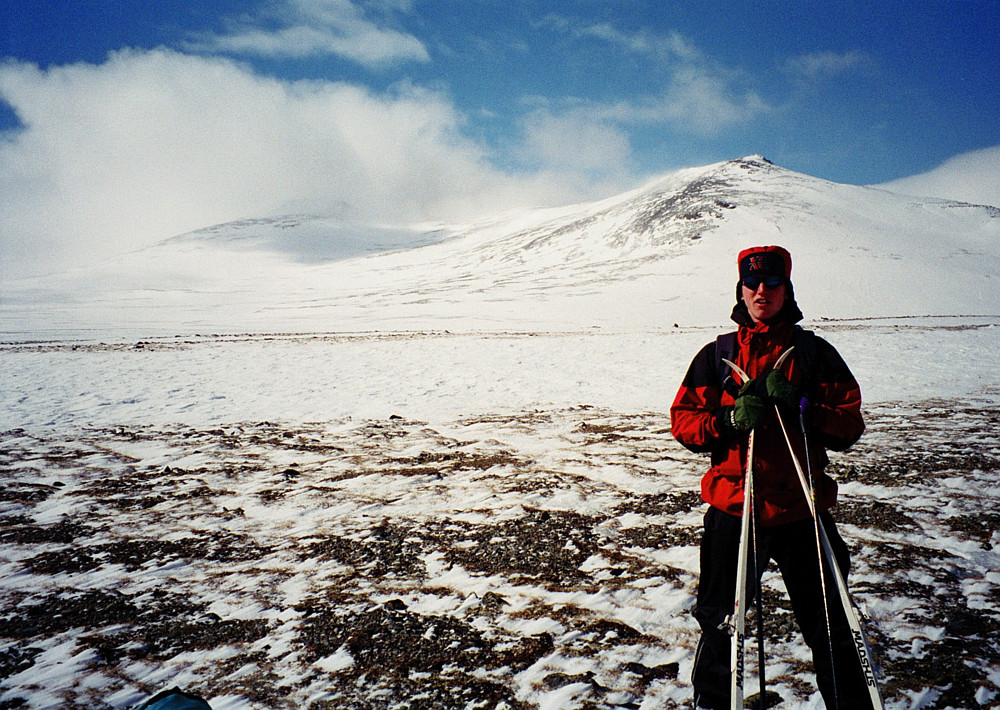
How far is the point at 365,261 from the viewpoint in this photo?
107 metres

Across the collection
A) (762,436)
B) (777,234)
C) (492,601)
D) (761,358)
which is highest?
(777,234)

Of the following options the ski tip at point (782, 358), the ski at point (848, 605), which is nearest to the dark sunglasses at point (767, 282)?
the ski tip at point (782, 358)

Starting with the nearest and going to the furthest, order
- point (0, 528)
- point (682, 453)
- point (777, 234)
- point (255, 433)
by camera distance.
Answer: point (0, 528), point (682, 453), point (255, 433), point (777, 234)

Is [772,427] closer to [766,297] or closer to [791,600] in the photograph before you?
[766,297]

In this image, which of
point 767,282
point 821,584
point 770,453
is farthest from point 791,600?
point 767,282

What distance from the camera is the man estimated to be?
266 cm

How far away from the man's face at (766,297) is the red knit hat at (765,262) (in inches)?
1.7

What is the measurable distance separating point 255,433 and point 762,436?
8.75 meters

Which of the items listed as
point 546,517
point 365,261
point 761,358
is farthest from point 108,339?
point 365,261

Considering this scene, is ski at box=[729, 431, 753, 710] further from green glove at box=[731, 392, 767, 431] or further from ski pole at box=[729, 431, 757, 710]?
green glove at box=[731, 392, 767, 431]

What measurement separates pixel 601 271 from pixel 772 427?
6871 cm

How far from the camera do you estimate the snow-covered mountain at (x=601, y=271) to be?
4291 cm

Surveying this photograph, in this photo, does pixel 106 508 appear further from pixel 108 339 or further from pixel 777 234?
pixel 777 234

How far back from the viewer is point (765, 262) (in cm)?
284
